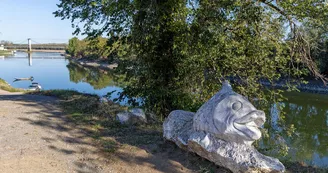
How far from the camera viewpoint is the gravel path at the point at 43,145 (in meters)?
4.34

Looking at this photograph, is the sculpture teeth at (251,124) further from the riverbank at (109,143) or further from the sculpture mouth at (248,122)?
the riverbank at (109,143)

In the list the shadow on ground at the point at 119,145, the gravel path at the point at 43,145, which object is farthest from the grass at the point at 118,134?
the gravel path at the point at 43,145

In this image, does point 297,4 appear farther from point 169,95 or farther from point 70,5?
point 70,5

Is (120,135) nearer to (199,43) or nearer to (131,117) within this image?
(131,117)

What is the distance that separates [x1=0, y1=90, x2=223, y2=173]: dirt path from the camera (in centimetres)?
437

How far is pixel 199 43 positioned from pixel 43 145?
405 centimetres

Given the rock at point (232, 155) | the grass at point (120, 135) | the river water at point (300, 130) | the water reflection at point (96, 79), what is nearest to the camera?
the rock at point (232, 155)

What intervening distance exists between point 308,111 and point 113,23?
646 inches

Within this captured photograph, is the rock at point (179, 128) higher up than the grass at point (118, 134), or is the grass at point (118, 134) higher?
the rock at point (179, 128)

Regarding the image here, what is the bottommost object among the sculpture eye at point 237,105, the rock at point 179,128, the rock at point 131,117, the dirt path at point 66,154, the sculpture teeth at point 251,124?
the dirt path at point 66,154

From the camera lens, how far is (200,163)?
454 centimetres

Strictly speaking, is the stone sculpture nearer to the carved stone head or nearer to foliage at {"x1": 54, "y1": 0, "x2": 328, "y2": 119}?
the carved stone head

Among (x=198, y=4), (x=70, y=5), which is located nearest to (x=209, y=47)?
(x=198, y=4)

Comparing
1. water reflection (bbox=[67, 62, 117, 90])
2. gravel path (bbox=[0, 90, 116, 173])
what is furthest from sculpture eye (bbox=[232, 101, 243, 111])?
water reflection (bbox=[67, 62, 117, 90])
